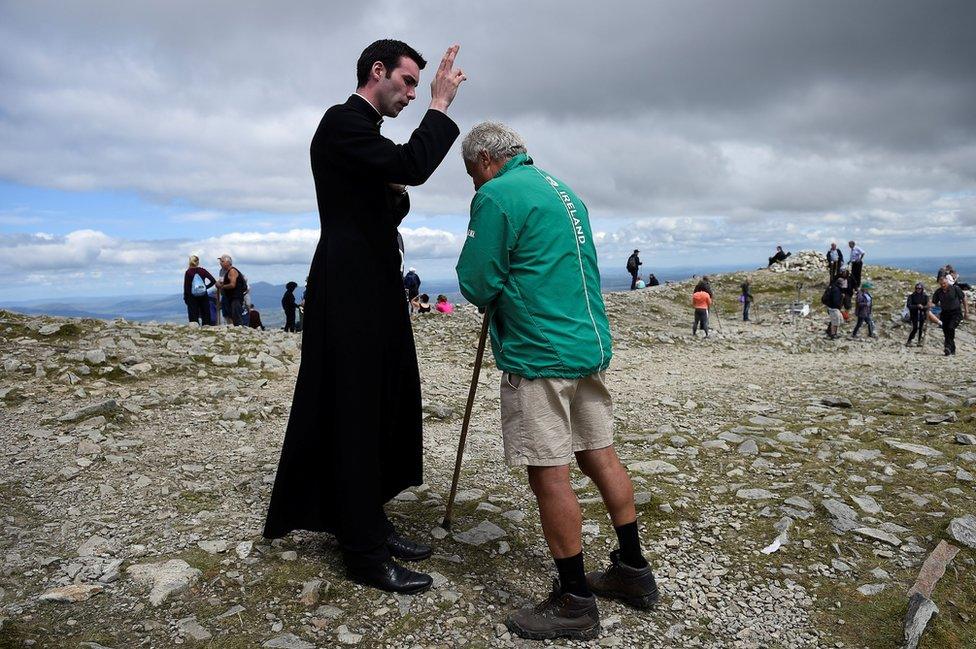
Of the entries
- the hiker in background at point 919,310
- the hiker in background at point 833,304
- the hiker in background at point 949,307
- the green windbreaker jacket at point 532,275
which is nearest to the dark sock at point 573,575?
the green windbreaker jacket at point 532,275

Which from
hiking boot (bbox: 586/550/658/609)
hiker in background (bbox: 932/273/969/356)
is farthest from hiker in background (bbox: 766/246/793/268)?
hiking boot (bbox: 586/550/658/609)

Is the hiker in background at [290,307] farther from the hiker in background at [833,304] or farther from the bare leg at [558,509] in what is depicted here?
the bare leg at [558,509]

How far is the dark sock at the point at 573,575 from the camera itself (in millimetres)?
3625

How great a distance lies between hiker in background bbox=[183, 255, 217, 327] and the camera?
1805 centimetres

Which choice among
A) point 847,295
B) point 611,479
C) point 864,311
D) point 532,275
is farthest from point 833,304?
point 532,275

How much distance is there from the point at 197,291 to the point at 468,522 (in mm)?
15503

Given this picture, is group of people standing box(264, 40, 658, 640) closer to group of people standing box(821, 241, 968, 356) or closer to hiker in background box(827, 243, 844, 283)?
group of people standing box(821, 241, 968, 356)

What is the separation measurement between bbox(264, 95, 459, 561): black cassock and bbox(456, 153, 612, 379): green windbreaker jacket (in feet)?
1.62

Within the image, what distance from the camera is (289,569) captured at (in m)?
4.09

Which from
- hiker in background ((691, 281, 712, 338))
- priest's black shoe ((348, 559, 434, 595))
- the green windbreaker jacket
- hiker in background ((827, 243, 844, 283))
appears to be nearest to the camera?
the green windbreaker jacket

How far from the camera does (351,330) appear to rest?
3830 millimetres

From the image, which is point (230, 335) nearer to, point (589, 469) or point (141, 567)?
point (141, 567)

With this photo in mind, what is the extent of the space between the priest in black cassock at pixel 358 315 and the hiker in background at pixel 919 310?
976 inches

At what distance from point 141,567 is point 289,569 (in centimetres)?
94
